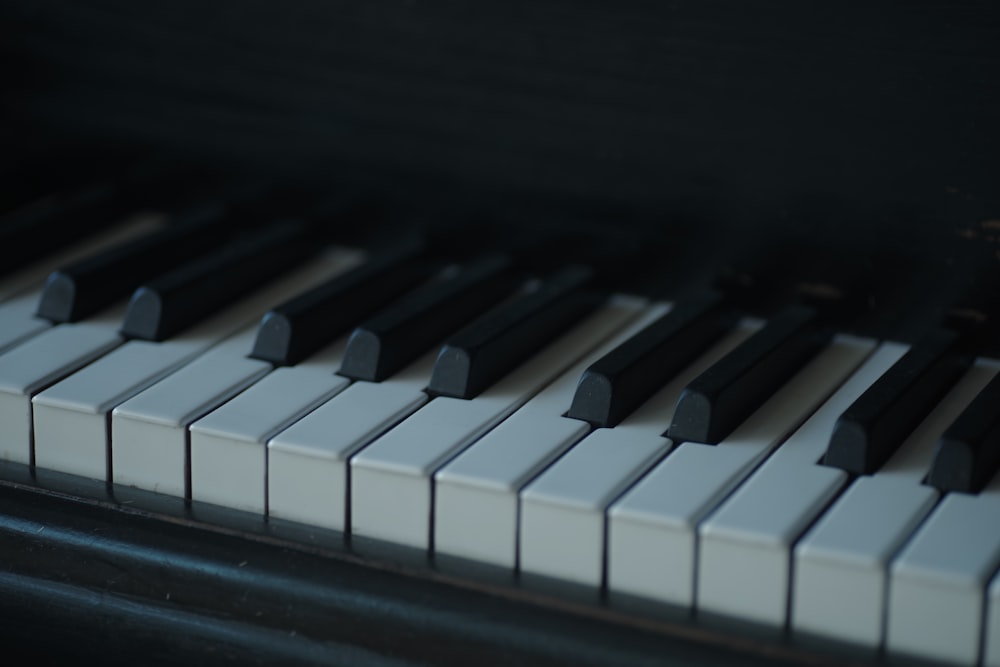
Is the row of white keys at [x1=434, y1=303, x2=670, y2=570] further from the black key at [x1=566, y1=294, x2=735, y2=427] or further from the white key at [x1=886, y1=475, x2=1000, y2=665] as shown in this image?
the white key at [x1=886, y1=475, x2=1000, y2=665]

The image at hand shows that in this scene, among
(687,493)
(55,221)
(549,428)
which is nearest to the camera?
(687,493)

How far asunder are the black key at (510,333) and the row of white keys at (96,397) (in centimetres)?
25

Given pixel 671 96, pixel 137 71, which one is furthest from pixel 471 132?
pixel 137 71

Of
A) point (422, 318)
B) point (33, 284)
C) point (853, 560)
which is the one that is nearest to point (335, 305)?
point (422, 318)

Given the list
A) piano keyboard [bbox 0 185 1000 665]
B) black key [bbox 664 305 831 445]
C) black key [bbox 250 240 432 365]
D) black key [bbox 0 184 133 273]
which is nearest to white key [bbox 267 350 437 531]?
piano keyboard [bbox 0 185 1000 665]

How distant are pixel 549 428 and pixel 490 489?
117 millimetres

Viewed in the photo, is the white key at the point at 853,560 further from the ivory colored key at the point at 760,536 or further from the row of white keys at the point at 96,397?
the row of white keys at the point at 96,397

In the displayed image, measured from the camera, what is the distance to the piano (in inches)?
37.0

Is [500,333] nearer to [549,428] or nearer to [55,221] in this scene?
[549,428]

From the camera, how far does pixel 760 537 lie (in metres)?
0.90

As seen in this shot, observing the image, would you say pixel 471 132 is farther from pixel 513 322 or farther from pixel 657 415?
pixel 657 415

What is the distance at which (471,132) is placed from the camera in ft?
4.56

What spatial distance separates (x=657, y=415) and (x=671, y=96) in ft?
1.16

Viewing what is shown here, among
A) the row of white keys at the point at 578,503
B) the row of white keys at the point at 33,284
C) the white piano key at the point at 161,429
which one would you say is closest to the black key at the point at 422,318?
the white piano key at the point at 161,429
